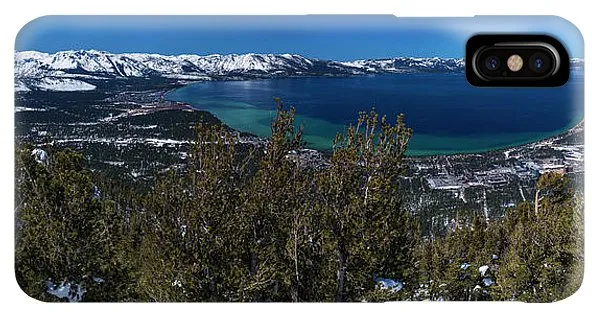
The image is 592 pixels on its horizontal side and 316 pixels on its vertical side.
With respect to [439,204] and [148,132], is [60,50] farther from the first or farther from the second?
[439,204]

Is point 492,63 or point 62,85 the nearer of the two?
point 492,63

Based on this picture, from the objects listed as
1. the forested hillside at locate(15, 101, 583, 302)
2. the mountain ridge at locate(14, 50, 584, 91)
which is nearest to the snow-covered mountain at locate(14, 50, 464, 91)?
the mountain ridge at locate(14, 50, 584, 91)

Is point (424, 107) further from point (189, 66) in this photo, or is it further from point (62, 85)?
point (62, 85)

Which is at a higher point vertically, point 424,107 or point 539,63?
point 539,63

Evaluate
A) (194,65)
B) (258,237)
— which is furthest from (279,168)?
(194,65)

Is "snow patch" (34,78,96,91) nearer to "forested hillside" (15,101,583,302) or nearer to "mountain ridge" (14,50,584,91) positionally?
"mountain ridge" (14,50,584,91)

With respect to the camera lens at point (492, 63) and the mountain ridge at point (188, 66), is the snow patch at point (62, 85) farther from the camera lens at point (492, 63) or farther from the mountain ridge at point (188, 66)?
the camera lens at point (492, 63)
